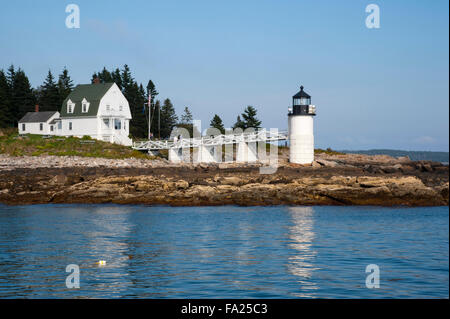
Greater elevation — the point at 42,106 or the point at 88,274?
the point at 42,106

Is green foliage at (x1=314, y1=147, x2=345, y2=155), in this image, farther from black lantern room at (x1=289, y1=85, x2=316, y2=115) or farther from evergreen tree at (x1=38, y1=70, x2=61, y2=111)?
evergreen tree at (x1=38, y1=70, x2=61, y2=111)

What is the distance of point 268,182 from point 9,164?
23.3 metres

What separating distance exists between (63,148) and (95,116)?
25.0ft

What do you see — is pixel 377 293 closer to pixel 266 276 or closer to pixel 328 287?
pixel 328 287

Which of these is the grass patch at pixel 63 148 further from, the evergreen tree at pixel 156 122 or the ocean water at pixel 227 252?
the ocean water at pixel 227 252

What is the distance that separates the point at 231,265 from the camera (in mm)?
15445

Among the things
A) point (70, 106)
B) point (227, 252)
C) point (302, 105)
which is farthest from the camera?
point (70, 106)

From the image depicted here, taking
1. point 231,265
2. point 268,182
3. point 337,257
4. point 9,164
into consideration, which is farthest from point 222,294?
point 9,164

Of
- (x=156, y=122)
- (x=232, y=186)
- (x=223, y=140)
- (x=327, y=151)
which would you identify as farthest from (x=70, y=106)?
(x=232, y=186)

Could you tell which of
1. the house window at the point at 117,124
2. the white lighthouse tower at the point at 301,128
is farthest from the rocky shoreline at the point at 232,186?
the house window at the point at 117,124

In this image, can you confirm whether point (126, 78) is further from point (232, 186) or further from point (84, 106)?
point (232, 186)

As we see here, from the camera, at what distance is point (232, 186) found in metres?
32.0

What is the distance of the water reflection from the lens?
1345 centimetres
